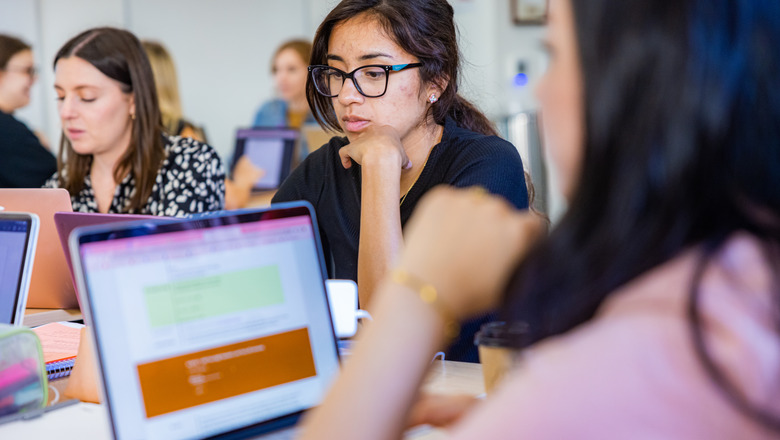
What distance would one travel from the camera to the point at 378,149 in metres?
1.45

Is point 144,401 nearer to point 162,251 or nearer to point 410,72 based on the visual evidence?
point 162,251

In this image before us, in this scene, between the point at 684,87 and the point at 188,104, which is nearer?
the point at 684,87

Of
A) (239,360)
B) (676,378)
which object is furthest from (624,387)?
(239,360)

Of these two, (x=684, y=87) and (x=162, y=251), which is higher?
(x=684, y=87)

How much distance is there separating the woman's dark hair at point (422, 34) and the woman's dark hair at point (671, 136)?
3.43ft

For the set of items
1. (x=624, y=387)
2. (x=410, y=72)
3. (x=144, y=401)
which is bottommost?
(x=144, y=401)

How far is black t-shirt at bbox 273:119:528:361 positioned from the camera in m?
1.46

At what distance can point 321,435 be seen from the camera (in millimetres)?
550

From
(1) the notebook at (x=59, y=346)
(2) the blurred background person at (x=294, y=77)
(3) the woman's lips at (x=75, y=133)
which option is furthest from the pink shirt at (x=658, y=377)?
(2) the blurred background person at (x=294, y=77)

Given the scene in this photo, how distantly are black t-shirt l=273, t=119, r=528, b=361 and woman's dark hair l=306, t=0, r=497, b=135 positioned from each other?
88mm

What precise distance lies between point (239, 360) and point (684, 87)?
0.52m

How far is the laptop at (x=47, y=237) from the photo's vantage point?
148cm

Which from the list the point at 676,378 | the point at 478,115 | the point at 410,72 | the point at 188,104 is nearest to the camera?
the point at 676,378

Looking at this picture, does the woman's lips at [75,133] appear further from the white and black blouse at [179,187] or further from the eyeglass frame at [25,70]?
the eyeglass frame at [25,70]
